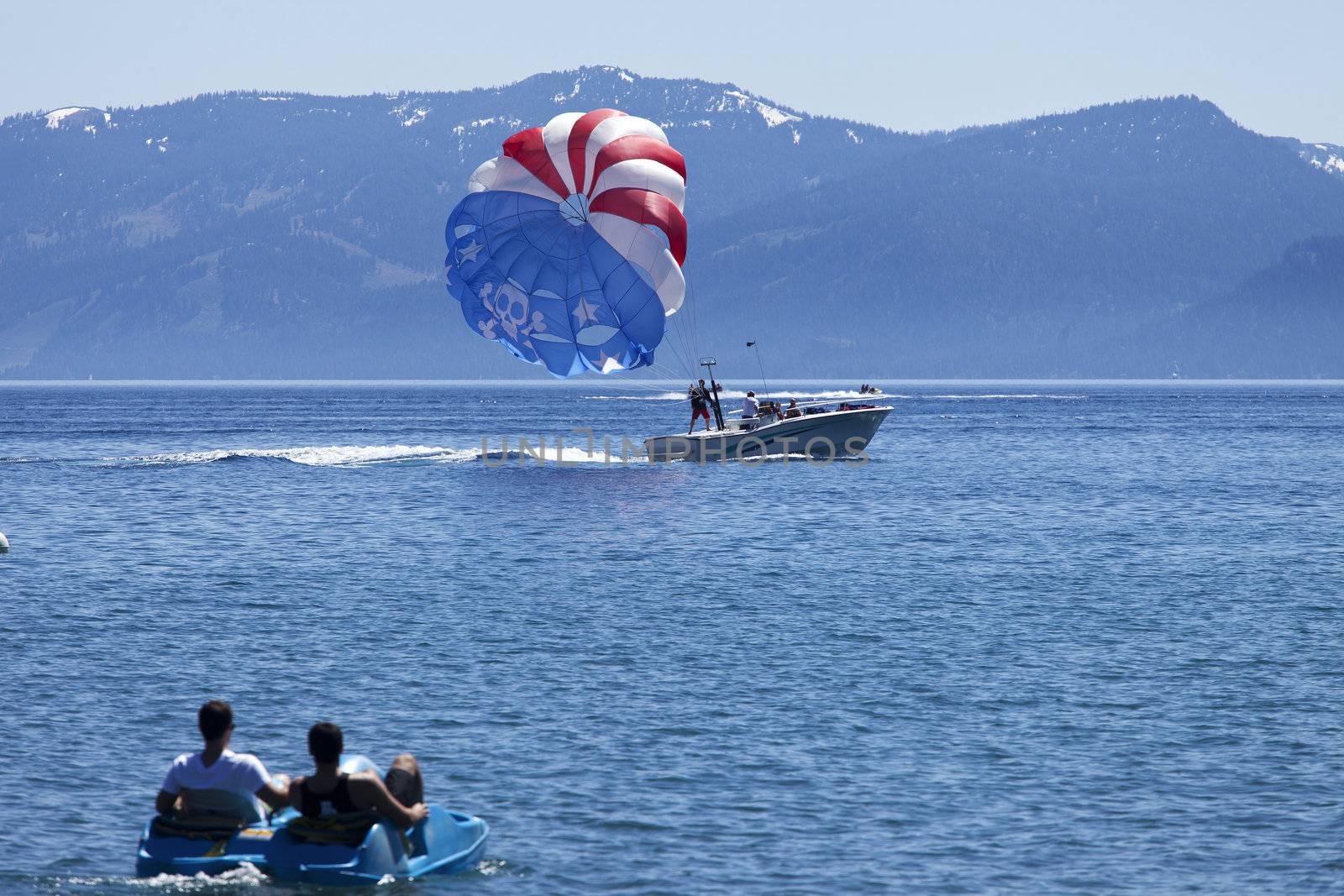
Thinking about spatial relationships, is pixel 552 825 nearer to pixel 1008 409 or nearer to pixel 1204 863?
pixel 1204 863

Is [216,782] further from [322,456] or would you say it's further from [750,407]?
[322,456]

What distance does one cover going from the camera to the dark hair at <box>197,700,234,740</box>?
44.0 ft

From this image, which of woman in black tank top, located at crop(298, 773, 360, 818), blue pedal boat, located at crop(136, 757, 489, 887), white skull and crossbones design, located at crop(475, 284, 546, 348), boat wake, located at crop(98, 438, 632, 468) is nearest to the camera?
woman in black tank top, located at crop(298, 773, 360, 818)

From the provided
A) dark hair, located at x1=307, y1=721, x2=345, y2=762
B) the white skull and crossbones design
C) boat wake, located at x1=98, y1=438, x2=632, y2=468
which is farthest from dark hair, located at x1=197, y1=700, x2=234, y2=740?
boat wake, located at x1=98, y1=438, x2=632, y2=468

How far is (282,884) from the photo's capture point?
553 inches

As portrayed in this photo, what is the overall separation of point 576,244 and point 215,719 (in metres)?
41.1

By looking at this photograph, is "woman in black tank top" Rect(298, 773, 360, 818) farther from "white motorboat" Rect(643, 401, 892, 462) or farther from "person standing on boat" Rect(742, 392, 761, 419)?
"person standing on boat" Rect(742, 392, 761, 419)

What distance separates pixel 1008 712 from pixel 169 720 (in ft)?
33.9

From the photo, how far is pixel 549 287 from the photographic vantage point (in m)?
54.2

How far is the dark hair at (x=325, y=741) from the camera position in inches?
524

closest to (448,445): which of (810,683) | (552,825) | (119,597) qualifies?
(119,597)

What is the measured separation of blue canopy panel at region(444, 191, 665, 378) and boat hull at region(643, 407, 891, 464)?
184 inches

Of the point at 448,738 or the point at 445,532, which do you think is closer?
the point at 448,738

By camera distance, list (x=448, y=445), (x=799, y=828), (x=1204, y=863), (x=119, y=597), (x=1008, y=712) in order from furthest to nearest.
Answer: (x=448, y=445)
(x=119, y=597)
(x=1008, y=712)
(x=799, y=828)
(x=1204, y=863)
